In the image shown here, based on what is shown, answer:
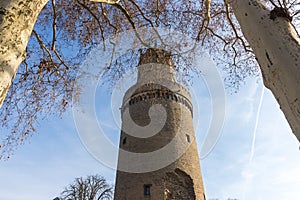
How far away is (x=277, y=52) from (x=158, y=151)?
1335 centimetres

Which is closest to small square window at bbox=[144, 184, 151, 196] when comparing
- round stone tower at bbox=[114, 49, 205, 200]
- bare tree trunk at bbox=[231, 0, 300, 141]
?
round stone tower at bbox=[114, 49, 205, 200]

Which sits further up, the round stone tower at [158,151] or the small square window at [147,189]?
the round stone tower at [158,151]

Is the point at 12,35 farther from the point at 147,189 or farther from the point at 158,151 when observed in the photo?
the point at 158,151

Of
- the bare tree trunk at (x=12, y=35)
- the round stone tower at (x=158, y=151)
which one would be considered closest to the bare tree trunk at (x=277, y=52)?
the bare tree trunk at (x=12, y=35)

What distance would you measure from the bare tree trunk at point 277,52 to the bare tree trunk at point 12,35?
5.81 feet

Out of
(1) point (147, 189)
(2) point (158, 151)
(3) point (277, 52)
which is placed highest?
(2) point (158, 151)

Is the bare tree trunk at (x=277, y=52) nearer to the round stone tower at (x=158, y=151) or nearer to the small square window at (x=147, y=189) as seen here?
the round stone tower at (x=158, y=151)

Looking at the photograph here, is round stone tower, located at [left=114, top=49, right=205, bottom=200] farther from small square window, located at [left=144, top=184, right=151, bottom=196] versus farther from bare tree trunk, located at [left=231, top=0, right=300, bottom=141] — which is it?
bare tree trunk, located at [left=231, top=0, right=300, bottom=141]

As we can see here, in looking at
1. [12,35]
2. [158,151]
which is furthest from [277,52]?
[158,151]

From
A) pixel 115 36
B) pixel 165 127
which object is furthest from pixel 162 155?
pixel 115 36

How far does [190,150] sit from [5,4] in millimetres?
14621

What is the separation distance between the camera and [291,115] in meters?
1.72

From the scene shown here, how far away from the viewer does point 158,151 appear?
583 inches

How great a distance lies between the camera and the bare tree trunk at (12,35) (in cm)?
189
